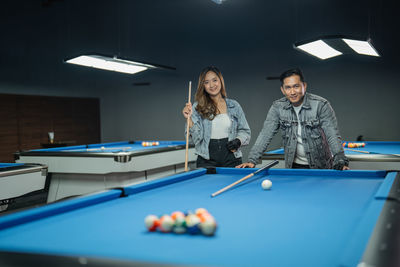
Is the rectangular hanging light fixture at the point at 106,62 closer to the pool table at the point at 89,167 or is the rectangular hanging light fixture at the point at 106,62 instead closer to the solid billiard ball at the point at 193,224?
the pool table at the point at 89,167

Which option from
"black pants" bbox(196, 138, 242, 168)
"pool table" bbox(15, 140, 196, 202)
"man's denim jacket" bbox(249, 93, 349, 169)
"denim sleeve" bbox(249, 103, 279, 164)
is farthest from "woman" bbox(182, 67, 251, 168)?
"pool table" bbox(15, 140, 196, 202)

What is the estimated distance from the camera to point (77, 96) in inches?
348

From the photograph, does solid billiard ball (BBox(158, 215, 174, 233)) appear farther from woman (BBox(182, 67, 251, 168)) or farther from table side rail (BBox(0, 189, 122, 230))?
woman (BBox(182, 67, 251, 168))

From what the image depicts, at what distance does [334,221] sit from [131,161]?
10.9ft

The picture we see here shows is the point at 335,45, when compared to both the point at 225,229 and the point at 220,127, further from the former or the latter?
the point at 225,229

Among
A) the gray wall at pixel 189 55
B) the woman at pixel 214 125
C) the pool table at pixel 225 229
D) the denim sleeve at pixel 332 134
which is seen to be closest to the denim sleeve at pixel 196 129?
the woman at pixel 214 125

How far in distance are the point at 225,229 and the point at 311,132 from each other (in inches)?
71.2

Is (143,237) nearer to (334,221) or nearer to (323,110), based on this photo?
(334,221)

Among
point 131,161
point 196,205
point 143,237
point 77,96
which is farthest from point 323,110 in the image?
point 77,96

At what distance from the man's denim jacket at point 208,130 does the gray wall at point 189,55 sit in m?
4.47

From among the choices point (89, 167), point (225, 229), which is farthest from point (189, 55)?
point (225, 229)

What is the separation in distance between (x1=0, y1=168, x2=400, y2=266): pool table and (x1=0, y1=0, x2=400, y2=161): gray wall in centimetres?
570

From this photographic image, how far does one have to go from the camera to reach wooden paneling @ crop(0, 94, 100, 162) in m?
7.19

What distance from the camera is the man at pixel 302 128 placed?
109 inches
